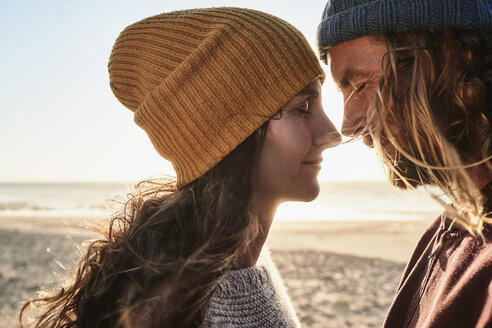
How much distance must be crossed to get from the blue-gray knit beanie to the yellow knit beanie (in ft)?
0.75

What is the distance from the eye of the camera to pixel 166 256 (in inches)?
69.3

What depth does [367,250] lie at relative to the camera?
10.7 metres

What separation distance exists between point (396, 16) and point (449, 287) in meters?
1.05

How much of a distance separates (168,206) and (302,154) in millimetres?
661

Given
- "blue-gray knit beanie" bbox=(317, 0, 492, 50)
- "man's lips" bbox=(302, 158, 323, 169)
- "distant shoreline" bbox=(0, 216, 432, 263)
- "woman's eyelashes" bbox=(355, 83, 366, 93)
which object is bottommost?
"distant shoreline" bbox=(0, 216, 432, 263)

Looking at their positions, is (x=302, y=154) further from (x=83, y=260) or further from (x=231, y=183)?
(x=83, y=260)

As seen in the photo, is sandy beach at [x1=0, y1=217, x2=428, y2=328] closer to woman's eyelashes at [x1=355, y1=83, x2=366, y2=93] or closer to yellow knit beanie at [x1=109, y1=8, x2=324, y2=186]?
yellow knit beanie at [x1=109, y1=8, x2=324, y2=186]

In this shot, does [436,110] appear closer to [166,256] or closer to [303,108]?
[303,108]

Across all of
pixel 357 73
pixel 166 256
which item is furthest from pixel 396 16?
pixel 166 256

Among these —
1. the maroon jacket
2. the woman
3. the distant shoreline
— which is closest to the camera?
the maroon jacket

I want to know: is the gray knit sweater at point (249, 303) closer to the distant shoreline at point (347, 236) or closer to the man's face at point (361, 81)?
the man's face at point (361, 81)

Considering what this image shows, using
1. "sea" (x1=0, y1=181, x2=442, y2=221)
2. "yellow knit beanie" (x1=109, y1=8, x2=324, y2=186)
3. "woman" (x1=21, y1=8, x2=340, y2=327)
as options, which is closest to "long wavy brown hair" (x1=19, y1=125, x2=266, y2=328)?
"woman" (x1=21, y1=8, x2=340, y2=327)

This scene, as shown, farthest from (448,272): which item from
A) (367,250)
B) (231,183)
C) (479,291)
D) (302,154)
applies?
(367,250)

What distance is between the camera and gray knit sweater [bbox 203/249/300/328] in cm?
188
